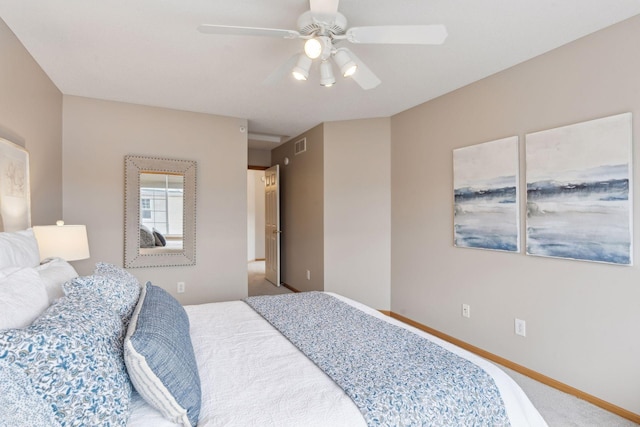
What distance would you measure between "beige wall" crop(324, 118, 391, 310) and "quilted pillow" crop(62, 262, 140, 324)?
112 inches

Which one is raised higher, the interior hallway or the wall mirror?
the wall mirror

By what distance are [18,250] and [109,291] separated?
629 millimetres

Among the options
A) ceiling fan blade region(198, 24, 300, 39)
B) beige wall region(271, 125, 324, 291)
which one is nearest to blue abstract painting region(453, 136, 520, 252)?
beige wall region(271, 125, 324, 291)

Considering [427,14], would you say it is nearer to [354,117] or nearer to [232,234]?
[354,117]

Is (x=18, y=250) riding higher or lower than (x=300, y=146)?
lower

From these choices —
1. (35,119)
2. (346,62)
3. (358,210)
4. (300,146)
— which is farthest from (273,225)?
(346,62)

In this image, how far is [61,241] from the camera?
2324mm

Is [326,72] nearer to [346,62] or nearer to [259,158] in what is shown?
[346,62]

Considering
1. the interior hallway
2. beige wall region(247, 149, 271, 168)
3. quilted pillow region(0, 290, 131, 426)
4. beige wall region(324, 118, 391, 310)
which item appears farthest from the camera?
beige wall region(247, 149, 271, 168)

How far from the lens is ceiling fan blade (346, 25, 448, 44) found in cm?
171

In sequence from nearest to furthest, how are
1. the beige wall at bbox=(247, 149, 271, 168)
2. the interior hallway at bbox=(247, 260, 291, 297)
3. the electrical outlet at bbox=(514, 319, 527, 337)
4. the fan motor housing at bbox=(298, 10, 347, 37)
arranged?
the fan motor housing at bbox=(298, 10, 347, 37) → the electrical outlet at bbox=(514, 319, 527, 337) → the interior hallway at bbox=(247, 260, 291, 297) → the beige wall at bbox=(247, 149, 271, 168)

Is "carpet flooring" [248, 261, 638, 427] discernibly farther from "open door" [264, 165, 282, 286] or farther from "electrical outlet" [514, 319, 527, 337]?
"open door" [264, 165, 282, 286]

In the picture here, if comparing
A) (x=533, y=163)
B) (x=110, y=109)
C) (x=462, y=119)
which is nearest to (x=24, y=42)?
(x=110, y=109)

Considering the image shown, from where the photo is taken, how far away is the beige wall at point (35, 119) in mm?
2170
